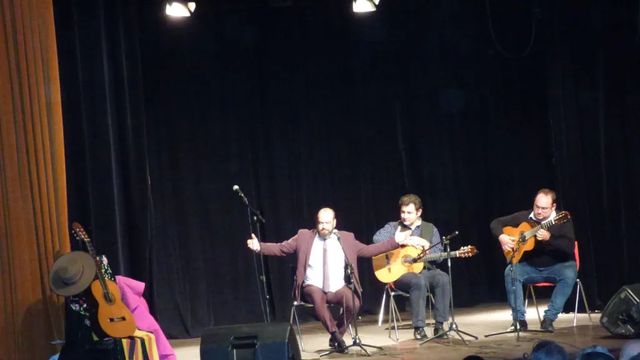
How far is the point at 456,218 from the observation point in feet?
33.2

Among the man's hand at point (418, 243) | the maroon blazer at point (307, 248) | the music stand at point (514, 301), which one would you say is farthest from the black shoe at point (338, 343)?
the music stand at point (514, 301)

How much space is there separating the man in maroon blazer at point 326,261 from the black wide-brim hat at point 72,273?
144 cm

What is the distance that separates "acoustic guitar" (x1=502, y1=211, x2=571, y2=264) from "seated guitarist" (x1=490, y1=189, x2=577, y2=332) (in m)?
0.03

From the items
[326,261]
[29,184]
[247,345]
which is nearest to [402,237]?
[326,261]

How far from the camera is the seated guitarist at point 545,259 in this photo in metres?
7.94

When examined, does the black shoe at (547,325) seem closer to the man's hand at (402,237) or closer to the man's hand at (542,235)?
the man's hand at (542,235)

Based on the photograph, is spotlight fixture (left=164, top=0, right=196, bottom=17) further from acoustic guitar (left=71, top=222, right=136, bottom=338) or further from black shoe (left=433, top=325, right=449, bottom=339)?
black shoe (left=433, top=325, right=449, bottom=339)

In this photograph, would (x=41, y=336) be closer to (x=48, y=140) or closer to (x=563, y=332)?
(x=48, y=140)

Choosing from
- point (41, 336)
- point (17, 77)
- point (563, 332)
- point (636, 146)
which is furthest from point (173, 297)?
point (636, 146)

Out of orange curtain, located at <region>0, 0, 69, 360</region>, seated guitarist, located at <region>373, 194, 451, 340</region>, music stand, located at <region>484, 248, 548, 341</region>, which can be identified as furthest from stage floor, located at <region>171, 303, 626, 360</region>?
orange curtain, located at <region>0, 0, 69, 360</region>

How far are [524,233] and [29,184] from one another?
3869mm

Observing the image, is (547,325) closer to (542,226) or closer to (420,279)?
(542,226)

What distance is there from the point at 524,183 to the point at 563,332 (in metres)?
2.79

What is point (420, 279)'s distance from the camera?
8070mm
